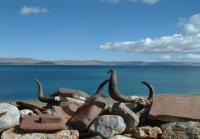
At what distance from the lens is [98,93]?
Answer: 11.5 metres

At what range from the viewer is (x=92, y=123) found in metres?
9.89

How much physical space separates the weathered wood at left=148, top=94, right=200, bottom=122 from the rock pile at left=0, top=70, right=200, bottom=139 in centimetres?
18

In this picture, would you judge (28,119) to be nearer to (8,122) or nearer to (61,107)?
(8,122)

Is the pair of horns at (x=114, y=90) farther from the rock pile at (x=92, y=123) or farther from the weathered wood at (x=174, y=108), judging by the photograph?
the weathered wood at (x=174, y=108)

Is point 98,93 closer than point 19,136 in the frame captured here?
No

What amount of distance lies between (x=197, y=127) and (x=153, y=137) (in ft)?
3.04

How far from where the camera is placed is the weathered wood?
10.1m

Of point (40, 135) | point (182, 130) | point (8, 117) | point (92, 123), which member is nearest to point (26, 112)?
point (8, 117)

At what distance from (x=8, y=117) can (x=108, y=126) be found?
82.1 inches

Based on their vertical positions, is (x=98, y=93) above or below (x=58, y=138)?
above

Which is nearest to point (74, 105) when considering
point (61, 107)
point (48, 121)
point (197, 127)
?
point (61, 107)

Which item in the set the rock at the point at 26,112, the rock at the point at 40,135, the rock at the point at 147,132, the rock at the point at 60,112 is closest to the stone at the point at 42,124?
the rock at the point at 40,135

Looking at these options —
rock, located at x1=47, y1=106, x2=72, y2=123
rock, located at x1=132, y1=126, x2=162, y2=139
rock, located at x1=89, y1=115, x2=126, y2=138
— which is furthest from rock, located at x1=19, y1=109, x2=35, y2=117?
rock, located at x1=132, y1=126, x2=162, y2=139

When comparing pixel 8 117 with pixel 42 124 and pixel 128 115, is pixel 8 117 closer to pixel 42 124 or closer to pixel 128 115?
pixel 42 124
